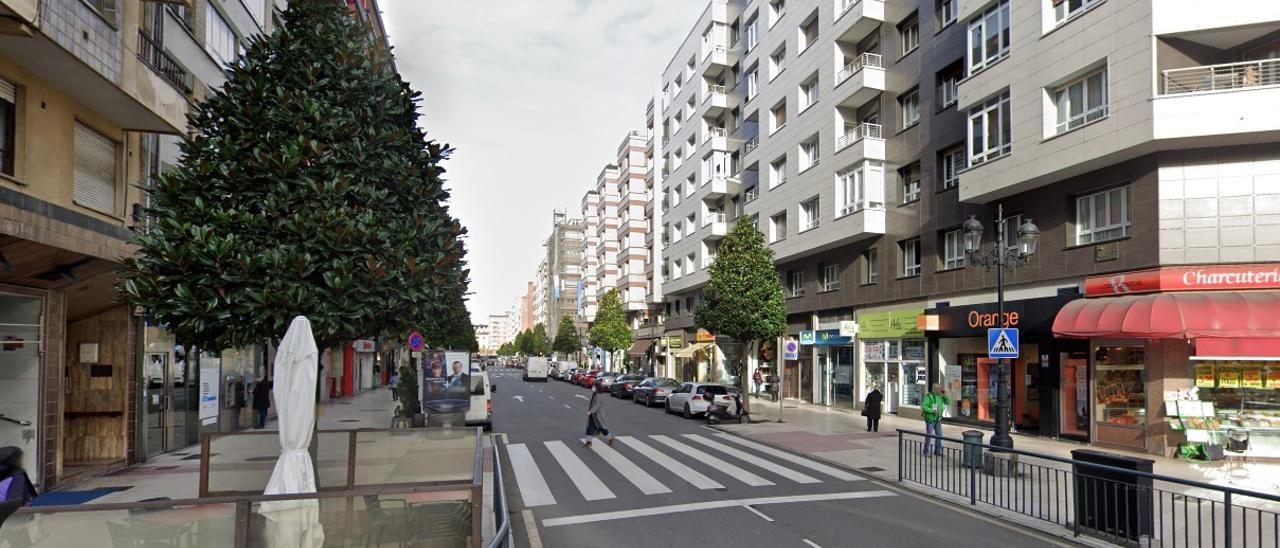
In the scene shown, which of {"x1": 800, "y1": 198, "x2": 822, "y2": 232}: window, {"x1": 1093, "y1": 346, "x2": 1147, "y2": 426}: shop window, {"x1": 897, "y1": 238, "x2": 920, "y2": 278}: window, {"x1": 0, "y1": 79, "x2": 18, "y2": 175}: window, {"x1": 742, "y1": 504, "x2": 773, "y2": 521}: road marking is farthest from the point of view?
{"x1": 800, "y1": 198, "x2": 822, "y2": 232}: window

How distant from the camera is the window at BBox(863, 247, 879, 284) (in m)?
26.8

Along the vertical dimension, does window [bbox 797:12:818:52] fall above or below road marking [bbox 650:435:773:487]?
above

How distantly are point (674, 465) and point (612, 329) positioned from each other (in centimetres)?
4608

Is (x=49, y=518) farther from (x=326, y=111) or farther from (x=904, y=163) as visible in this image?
(x=904, y=163)

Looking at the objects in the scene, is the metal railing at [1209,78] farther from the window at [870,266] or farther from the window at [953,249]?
the window at [870,266]

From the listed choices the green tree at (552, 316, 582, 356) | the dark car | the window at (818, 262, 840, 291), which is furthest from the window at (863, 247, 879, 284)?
the green tree at (552, 316, 582, 356)

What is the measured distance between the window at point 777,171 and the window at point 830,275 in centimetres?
544

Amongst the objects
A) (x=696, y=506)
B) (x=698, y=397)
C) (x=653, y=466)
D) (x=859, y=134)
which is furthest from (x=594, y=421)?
(x=859, y=134)

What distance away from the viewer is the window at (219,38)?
57.5ft

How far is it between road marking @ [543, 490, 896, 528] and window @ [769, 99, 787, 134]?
25406 millimetres

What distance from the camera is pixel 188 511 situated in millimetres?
5113

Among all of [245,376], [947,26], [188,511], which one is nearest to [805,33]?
[947,26]

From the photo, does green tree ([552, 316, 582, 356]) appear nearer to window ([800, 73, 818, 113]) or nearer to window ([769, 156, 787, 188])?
window ([769, 156, 787, 188])

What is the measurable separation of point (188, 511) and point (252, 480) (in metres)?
4.10
